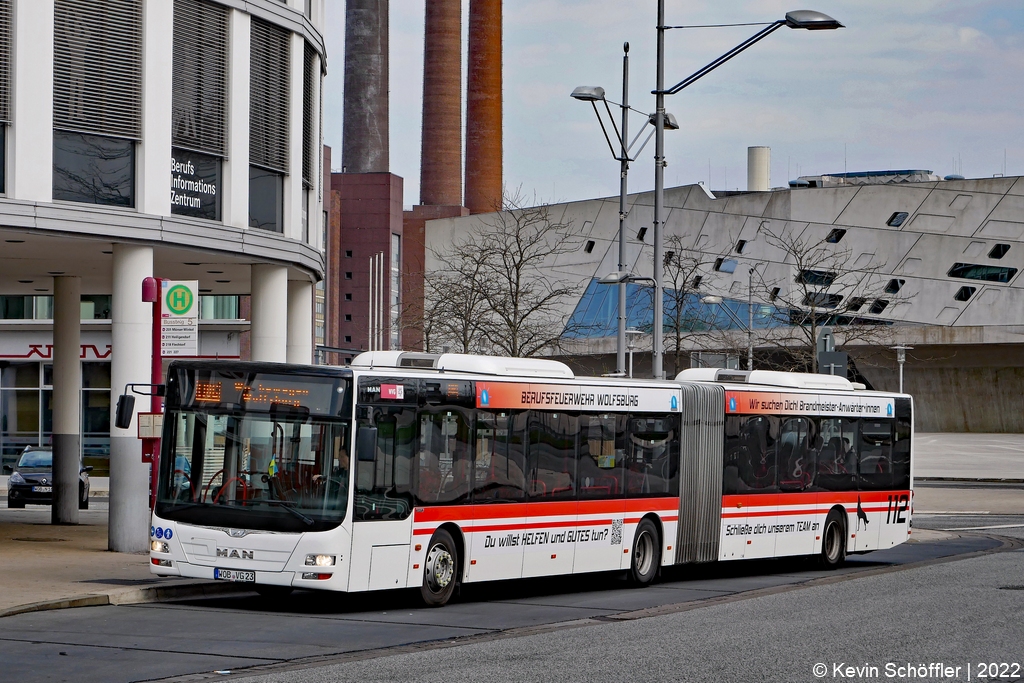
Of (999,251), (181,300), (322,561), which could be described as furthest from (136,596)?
(999,251)

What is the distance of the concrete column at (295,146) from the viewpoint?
22.5 m

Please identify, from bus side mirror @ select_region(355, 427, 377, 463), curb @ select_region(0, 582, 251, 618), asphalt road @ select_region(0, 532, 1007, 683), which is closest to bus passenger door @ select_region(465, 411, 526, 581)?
asphalt road @ select_region(0, 532, 1007, 683)

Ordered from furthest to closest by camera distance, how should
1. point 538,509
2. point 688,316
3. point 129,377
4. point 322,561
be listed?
point 688,316 < point 129,377 < point 538,509 < point 322,561

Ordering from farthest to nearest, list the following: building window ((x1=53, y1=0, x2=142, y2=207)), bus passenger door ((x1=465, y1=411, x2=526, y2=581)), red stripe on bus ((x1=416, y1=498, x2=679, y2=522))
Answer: building window ((x1=53, y1=0, x2=142, y2=207)) < bus passenger door ((x1=465, y1=411, x2=526, y2=581)) < red stripe on bus ((x1=416, y1=498, x2=679, y2=522))

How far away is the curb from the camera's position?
13.4 m

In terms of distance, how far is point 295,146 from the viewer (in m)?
22.8

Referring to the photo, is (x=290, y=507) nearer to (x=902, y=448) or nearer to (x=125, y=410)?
(x=125, y=410)

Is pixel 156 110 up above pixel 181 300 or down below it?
above

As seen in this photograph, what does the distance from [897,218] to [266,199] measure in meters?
56.1

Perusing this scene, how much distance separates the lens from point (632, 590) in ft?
56.9

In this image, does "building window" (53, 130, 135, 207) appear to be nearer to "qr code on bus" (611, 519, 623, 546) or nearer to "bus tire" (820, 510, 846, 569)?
"qr code on bus" (611, 519, 623, 546)

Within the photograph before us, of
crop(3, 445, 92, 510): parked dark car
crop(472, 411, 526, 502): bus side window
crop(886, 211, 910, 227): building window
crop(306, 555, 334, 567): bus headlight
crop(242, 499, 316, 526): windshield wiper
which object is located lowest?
crop(3, 445, 92, 510): parked dark car

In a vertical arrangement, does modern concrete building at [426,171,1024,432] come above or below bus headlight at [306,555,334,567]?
above

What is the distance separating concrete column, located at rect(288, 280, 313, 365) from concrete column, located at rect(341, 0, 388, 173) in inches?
2597
